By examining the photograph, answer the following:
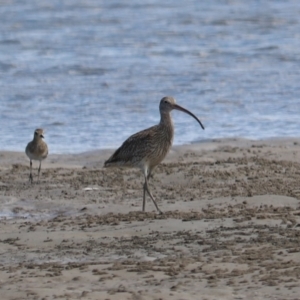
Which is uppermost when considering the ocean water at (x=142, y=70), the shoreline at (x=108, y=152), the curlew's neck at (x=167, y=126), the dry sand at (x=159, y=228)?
the ocean water at (x=142, y=70)

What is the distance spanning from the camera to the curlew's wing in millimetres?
11844

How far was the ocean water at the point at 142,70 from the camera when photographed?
56.2ft

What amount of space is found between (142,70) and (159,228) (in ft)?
43.7

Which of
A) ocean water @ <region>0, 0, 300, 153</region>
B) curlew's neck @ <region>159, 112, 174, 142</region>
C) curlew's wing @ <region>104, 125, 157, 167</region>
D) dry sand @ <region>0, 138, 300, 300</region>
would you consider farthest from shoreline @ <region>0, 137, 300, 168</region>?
curlew's wing @ <region>104, 125, 157, 167</region>

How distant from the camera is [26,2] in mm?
39062

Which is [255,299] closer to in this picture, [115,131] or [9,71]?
[115,131]

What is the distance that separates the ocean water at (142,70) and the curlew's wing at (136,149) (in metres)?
3.51

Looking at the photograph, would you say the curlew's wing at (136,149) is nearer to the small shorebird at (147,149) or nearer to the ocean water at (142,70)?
the small shorebird at (147,149)

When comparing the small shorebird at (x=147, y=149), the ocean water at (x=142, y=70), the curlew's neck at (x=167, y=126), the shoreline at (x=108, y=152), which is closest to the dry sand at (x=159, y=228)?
the shoreline at (x=108, y=152)

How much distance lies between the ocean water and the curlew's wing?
3.51m

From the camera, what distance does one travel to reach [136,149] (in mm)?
11852

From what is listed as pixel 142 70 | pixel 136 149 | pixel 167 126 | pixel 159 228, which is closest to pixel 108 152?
pixel 167 126

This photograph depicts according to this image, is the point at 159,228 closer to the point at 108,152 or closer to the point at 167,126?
the point at 167,126

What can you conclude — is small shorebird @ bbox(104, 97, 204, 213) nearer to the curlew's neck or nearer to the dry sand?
the curlew's neck
